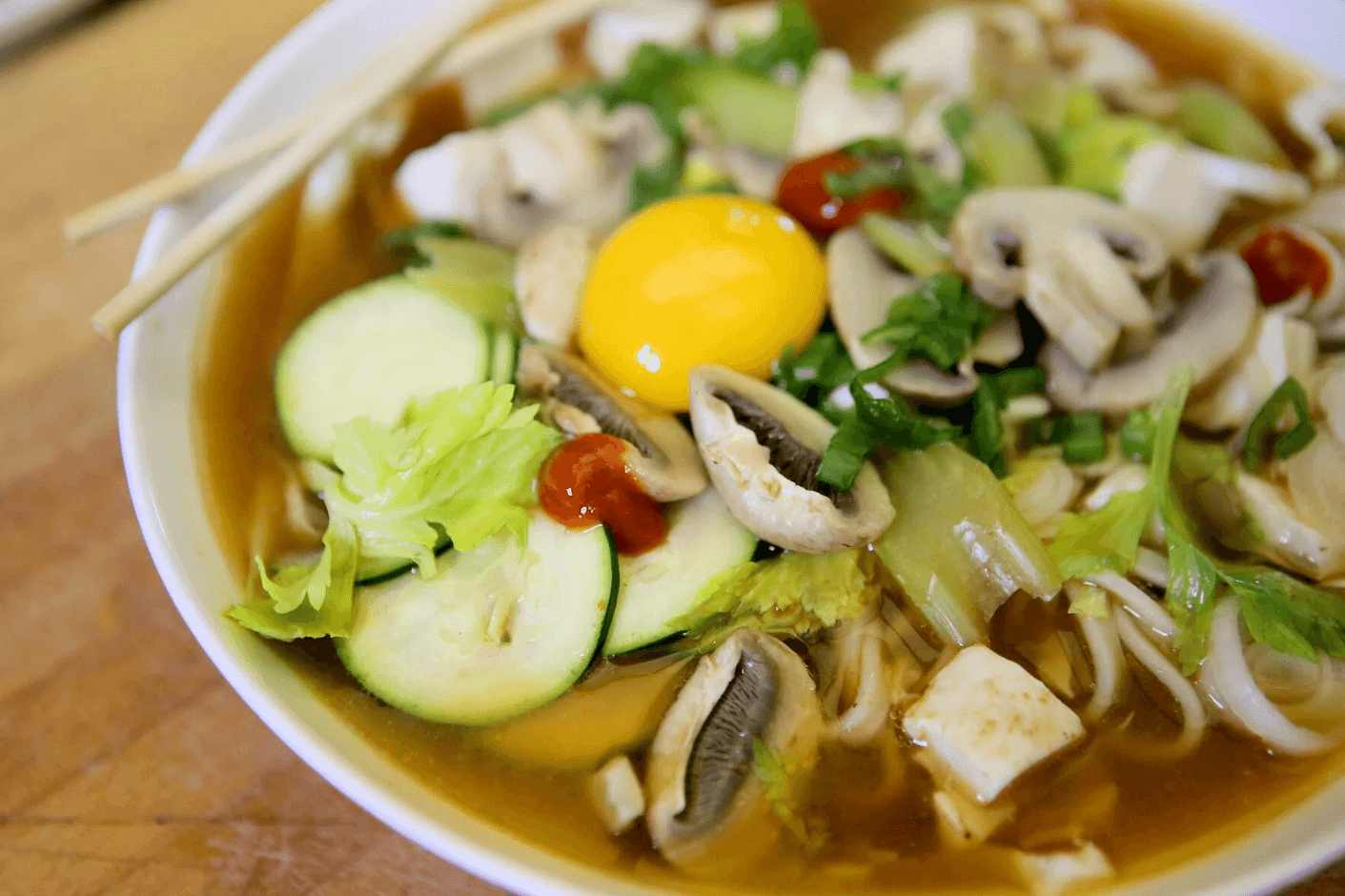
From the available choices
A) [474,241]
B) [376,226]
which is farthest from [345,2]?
[474,241]

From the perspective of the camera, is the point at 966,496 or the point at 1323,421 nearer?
the point at 966,496

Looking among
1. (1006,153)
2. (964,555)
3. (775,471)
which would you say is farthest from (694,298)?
(1006,153)

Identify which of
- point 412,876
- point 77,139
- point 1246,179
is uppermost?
point 77,139

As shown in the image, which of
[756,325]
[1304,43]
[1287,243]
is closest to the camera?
[756,325]

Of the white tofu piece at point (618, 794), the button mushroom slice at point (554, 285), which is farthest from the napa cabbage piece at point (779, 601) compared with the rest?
the button mushroom slice at point (554, 285)

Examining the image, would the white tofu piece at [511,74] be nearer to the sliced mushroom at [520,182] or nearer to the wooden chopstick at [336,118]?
the wooden chopstick at [336,118]

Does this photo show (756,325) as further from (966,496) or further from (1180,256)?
(1180,256)

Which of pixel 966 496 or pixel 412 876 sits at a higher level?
pixel 966 496
